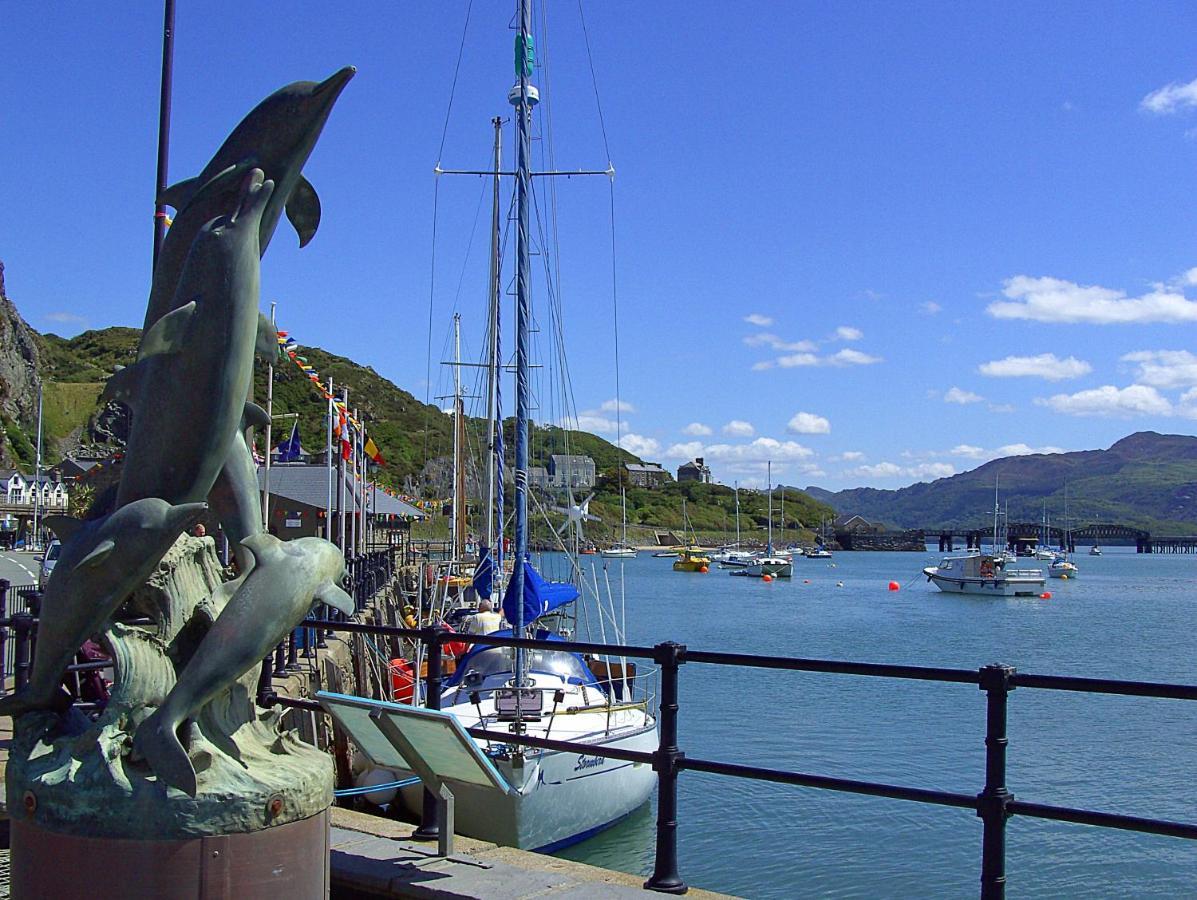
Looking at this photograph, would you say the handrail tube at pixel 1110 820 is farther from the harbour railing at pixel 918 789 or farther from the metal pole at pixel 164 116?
the metal pole at pixel 164 116

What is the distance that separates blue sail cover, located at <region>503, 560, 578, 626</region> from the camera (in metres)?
18.3

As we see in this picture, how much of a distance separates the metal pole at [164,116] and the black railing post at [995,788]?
336 inches

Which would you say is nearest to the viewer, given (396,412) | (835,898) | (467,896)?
(467,896)

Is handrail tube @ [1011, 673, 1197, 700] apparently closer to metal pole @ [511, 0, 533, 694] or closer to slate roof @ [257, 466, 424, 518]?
metal pole @ [511, 0, 533, 694]

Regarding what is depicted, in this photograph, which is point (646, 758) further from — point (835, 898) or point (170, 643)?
point (835, 898)

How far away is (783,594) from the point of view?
83.4m

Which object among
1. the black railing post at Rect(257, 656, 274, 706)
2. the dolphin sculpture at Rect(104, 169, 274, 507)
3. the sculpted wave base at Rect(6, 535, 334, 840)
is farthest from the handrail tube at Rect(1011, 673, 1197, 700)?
the black railing post at Rect(257, 656, 274, 706)

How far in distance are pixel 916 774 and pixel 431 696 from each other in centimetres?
1484

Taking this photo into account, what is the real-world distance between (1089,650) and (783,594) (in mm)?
40339

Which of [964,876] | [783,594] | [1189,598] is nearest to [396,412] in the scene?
[783,594]

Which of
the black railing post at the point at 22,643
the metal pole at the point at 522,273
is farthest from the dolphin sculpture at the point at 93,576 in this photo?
the metal pole at the point at 522,273

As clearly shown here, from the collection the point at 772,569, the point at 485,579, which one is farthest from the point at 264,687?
the point at 772,569

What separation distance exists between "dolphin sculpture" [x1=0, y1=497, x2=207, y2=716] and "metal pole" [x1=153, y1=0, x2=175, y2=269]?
683cm

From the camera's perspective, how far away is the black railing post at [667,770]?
17.3 feet
